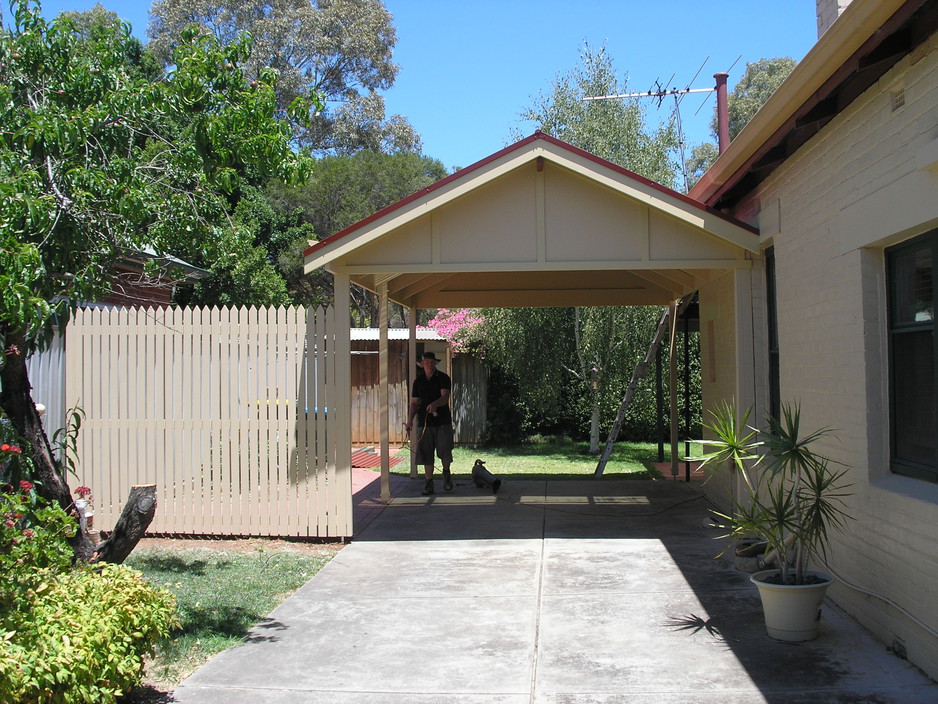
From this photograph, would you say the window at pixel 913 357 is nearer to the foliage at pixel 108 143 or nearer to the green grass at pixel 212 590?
the foliage at pixel 108 143

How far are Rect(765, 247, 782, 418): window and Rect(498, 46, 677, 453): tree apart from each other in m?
7.93

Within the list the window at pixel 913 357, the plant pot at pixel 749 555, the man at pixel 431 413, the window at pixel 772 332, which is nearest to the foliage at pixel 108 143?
the window at pixel 913 357

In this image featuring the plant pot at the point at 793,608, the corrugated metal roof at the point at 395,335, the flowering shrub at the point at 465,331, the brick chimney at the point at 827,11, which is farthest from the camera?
the corrugated metal roof at the point at 395,335

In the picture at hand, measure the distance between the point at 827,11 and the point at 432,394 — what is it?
6.47 meters

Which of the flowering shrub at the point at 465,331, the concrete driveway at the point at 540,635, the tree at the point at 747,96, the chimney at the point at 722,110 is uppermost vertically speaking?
the tree at the point at 747,96

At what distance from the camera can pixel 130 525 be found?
5.34 m

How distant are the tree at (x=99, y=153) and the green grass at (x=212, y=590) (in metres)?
0.94

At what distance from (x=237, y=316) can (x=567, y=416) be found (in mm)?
11450

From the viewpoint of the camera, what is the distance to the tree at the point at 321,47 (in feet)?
114

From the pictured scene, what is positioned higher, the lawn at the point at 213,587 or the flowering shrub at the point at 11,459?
the flowering shrub at the point at 11,459

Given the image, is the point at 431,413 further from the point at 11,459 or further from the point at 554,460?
the point at 11,459

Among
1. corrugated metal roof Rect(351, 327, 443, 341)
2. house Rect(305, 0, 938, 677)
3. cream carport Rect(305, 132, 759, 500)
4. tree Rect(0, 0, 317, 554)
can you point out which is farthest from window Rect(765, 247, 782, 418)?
corrugated metal roof Rect(351, 327, 443, 341)

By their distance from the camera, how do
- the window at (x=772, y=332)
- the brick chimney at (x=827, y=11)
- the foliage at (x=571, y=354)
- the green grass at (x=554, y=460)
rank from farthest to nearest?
the foliage at (x=571, y=354), the green grass at (x=554, y=460), the window at (x=772, y=332), the brick chimney at (x=827, y=11)

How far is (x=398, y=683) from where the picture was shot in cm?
504
